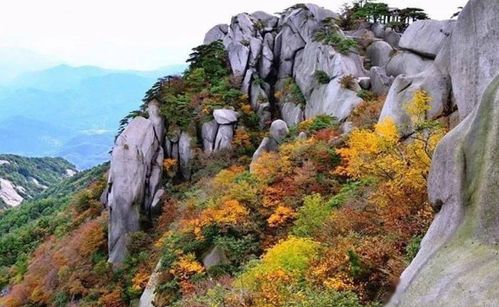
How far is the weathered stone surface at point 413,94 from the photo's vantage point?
66.2ft

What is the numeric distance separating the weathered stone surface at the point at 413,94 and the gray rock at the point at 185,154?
18714 mm

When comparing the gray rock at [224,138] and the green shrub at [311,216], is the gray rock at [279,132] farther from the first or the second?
the green shrub at [311,216]

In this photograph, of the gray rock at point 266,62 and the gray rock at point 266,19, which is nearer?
the gray rock at point 266,62

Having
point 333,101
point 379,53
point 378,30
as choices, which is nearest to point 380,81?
point 333,101

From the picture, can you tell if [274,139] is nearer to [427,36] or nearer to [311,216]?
[427,36]

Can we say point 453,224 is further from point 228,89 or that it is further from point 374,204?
point 228,89

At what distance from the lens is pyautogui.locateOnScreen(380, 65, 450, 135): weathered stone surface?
20.2m

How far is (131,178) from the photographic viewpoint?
3381cm

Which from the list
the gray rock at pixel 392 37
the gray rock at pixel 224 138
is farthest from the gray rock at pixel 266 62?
the gray rock at pixel 392 37

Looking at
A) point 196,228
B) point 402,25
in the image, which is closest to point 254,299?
point 196,228

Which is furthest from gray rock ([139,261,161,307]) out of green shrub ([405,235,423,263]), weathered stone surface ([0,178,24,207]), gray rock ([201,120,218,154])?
weathered stone surface ([0,178,24,207])

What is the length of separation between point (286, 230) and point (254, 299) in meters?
8.50

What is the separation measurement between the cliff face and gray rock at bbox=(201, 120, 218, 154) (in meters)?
0.08

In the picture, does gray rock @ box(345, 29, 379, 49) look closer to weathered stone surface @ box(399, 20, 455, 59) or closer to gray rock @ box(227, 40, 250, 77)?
gray rock @ box(227, 40, 250, 77)
